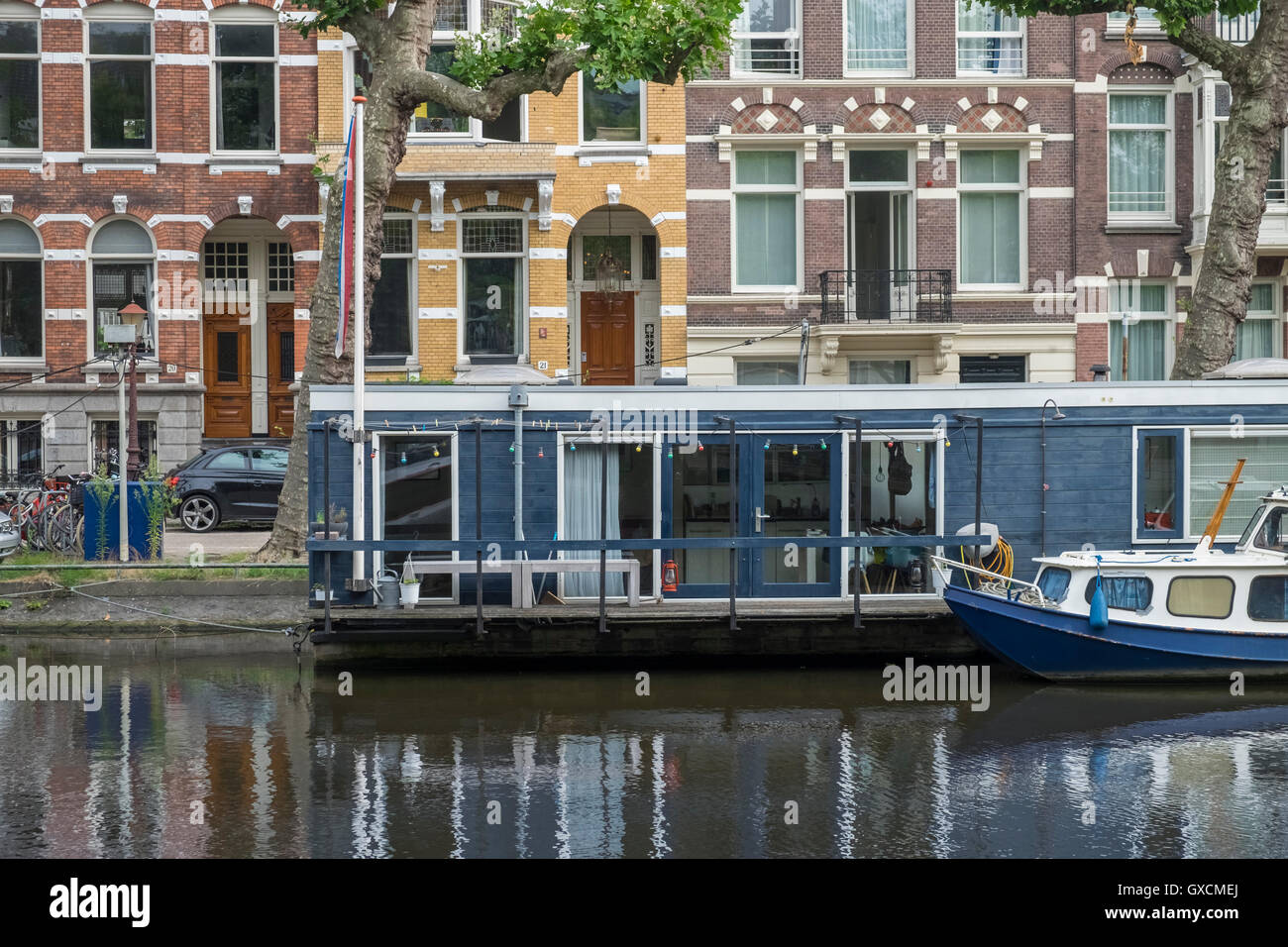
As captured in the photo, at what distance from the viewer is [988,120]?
28984 mm

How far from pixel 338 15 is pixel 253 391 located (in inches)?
499

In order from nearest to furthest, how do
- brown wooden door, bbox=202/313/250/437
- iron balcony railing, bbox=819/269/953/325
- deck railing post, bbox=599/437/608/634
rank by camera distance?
deck railing post, bbox=599/437/608/634
iron balcony railing, bbox=819/269/953/325
brown wooden door, bbox=202/313/250/437

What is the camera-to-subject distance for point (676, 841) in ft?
33.9

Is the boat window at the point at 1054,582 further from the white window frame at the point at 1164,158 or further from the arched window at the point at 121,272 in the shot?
the arched window at the point at 121,272

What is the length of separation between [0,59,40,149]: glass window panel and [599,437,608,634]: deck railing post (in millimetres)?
18602

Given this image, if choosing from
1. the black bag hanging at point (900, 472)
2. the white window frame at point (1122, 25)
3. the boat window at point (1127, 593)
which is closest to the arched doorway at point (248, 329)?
the black bag hanging at point (900, 472)

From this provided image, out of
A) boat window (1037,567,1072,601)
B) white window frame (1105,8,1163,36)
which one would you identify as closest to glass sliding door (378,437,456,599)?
boat window (1037,567,1072,601)

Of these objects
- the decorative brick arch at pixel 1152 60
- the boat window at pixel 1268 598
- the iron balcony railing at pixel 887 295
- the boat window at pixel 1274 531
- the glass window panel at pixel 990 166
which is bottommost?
the boat window at pixel 1268 598

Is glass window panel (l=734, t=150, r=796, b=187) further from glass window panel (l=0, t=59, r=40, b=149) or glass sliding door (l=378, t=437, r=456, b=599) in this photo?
glass window panel (l=0, t=59, r=40, b=149)

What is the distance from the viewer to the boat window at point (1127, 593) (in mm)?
15586

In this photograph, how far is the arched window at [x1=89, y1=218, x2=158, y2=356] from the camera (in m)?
29.4

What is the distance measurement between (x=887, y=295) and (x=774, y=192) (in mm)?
3114

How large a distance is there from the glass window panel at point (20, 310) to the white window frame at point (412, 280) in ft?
23.8
